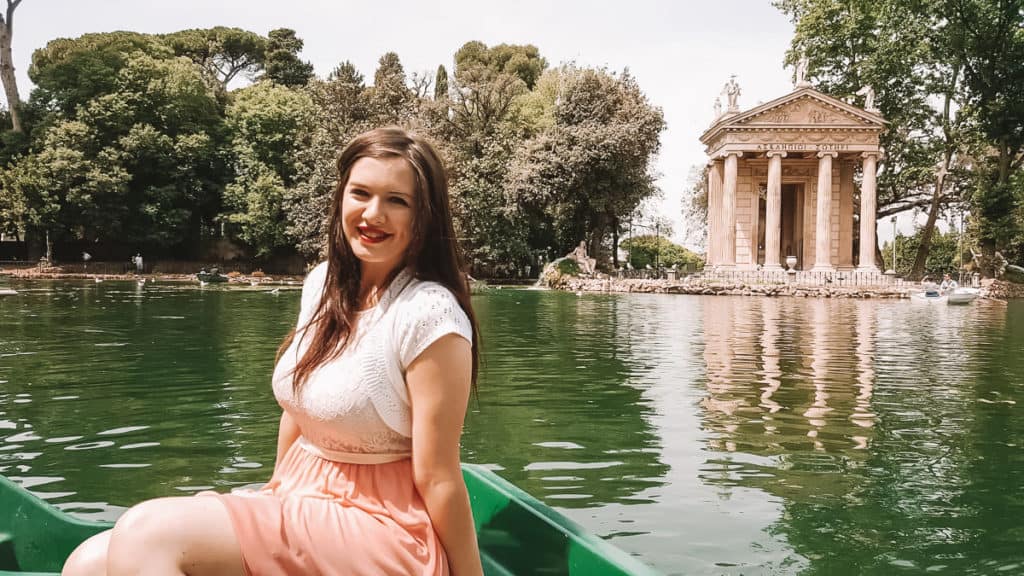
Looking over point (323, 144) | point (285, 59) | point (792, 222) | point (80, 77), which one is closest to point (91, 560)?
point (323, 144)

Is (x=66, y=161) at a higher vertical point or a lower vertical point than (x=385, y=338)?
higher

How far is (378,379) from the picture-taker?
8.11 ft

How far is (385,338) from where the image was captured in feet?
8.17

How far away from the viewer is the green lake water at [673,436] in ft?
17.2

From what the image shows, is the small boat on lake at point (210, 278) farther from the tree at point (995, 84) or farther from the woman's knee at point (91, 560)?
the woman's knee at point (91, 560)

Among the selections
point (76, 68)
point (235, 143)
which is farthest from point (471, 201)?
point (76, 68)

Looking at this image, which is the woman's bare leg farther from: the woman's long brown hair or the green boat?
the green boat

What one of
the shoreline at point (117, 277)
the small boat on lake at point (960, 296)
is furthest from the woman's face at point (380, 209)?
the shoreline at point (117, 277)

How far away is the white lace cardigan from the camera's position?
2.42 m

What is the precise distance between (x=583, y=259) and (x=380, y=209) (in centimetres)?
4719

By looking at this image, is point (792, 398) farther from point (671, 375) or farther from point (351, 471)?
point (351, 471)

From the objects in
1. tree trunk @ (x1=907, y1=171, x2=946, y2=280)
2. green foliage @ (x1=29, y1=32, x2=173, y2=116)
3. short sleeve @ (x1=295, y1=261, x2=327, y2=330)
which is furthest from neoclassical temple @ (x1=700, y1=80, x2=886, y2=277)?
Answer: short sleeve @ (x1=295, y1=261, x2=327, y2=330)

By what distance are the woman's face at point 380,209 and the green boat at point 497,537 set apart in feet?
3.45

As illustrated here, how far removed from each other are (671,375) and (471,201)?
122 ft
